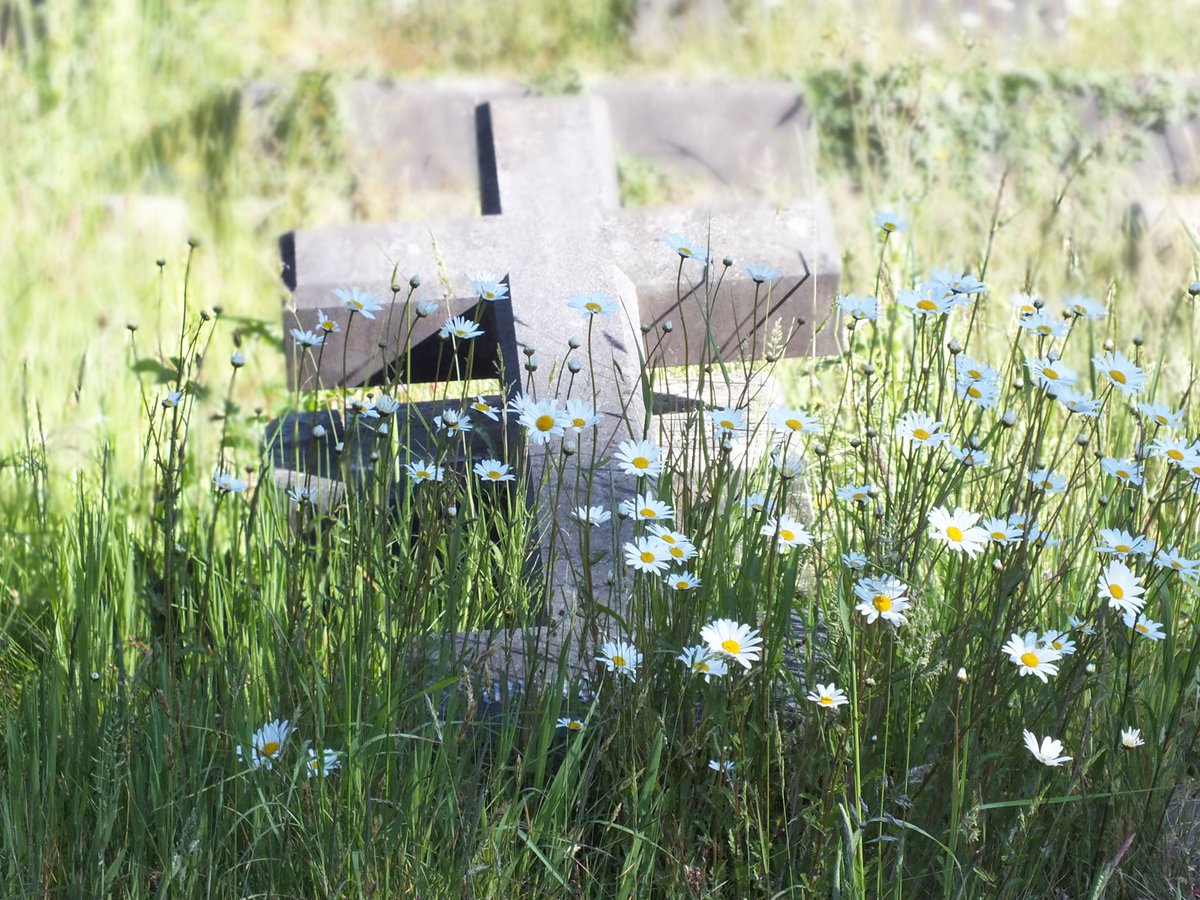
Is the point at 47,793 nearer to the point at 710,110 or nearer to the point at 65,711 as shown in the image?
the point at 65,711

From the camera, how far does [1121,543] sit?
165cm

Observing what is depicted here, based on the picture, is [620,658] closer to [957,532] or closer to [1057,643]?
[957,532]

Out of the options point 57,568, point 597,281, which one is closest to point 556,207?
point 597,281

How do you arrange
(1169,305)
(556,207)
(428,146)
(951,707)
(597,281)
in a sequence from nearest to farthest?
(951,707) < (597,281) < (556,207) < (1169,305) < (428,146)

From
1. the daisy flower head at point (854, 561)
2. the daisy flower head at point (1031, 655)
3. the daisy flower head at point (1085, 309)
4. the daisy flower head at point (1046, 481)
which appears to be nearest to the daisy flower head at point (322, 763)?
the daisy flower head at point (854, 561)

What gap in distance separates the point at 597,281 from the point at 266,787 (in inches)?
52.4

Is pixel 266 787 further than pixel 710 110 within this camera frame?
No

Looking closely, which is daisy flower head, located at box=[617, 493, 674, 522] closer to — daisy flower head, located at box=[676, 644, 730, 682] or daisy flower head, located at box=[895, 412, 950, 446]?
daisy flower head, located at box=[676, 644, 730, 682]

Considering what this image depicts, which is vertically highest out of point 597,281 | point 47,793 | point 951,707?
point 597,281

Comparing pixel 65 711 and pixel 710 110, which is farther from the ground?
pixel 710 110

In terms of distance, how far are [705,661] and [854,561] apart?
0.79 ft

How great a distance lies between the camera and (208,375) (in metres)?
4.10

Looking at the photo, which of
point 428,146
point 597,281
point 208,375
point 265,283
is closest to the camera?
point 597,281

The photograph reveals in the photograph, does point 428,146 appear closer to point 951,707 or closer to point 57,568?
point 57,568
